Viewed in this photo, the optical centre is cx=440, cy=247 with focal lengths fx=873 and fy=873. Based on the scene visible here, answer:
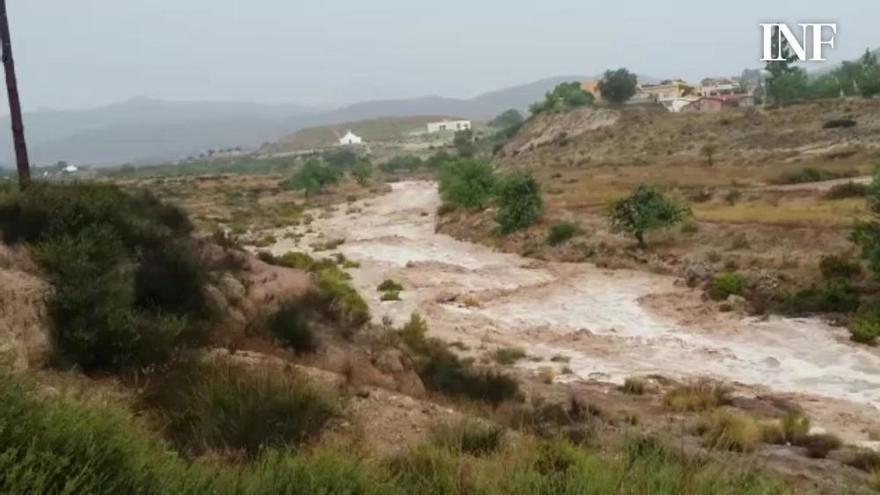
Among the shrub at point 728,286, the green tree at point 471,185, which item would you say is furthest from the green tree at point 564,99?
the shrub at point 728,286

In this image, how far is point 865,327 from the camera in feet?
81.8

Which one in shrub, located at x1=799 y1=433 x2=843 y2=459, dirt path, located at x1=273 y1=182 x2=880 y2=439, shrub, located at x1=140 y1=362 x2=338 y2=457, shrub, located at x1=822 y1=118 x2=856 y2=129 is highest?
shrub, located at x1=822 y1=118 x2=856 y2=129

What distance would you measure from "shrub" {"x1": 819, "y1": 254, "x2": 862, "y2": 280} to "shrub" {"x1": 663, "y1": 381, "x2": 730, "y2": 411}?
13.3 meters

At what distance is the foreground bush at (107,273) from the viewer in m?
11.5

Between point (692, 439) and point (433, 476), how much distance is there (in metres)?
7.04

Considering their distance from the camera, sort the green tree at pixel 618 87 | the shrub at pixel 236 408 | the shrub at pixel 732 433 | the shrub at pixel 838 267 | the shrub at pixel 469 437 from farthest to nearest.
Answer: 1. the green tree at pixel 618 87
2. the shrub at pixel 838 267
3. the shrub at pixel 732 433
4. the shrub at pixel 469 437
5. the shrub at pixel 236 408

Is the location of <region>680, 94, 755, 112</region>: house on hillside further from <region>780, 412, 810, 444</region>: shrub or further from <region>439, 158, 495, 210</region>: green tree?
<region>780, 412, 810, 444</region>: shrub

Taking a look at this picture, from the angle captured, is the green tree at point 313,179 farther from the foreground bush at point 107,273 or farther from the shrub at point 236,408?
the shrub at point 236,408

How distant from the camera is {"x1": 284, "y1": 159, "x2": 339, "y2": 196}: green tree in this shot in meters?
94.4

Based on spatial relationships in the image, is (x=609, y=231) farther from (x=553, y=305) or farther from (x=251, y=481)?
(x=251, y=481)

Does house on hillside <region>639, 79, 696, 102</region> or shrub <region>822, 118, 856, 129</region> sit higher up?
house on hillside <region>639, 79, 696, 102</region>

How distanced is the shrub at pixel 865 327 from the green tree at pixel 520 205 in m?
24.1

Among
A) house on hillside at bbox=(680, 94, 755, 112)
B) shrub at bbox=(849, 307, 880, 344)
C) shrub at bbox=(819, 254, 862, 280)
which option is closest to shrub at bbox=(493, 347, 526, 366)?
shrub at bbox=(849, 307, 880, 344)

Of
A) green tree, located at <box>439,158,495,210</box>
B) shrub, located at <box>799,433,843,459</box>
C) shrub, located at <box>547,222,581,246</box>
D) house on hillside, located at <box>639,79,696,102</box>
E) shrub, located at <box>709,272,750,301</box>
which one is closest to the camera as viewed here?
shrub, located at <box>799,433,843,459</box>
